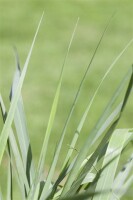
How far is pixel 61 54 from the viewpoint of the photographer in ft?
11.0

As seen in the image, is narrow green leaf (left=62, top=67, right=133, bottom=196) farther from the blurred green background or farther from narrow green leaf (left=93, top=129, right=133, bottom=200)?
the blurred green background

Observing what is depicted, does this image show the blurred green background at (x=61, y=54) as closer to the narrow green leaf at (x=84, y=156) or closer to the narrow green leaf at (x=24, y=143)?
the narrow green leaf at (x=24, y=143)

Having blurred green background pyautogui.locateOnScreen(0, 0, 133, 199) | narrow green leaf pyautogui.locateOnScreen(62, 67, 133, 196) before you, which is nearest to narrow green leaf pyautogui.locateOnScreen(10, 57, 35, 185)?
narrow green leaf pyautogui.locateOnScreen(62, 67, 133, 196)

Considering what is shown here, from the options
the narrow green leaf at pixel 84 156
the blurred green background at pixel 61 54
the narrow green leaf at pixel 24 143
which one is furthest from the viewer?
the blurred green background at pixel 61 54

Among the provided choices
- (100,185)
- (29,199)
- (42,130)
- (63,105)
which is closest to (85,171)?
(100,185)

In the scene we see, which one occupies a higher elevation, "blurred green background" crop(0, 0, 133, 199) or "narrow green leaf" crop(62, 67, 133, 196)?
"blurred green background" crop(0, 0, 133, 199)

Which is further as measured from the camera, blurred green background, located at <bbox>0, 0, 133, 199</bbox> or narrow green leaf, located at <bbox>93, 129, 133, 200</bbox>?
blurred green background, located at <bbox>0, 0, 133, 199</bbox>

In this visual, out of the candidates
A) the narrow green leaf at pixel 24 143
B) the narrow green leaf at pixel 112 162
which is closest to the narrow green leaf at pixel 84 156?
the narrow green leaf at pixel 112 162

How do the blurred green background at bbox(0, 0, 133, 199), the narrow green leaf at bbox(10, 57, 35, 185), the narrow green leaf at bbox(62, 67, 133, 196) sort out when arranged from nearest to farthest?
the narrow green leaf at bbox(62, 67, 133, 196), the narrow green leaf at bbox(10, 57, 35, 185), the blurred green background at bbox(0, 0, 133, 199)

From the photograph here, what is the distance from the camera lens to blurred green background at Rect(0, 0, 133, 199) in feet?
9.22

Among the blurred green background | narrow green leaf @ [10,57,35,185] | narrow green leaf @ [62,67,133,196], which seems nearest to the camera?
narrow green leaf @ [62,67,133,196]

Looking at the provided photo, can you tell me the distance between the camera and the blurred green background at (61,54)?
2.81 meters

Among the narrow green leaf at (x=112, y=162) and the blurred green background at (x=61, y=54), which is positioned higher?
the blurred green background at (x=61, y=54)

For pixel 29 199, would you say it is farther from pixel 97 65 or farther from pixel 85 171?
pixel 97 65
